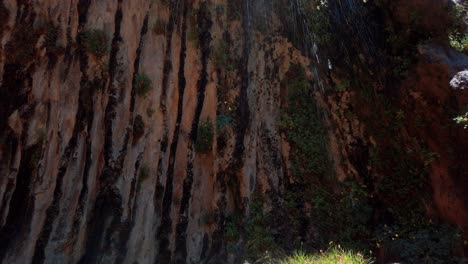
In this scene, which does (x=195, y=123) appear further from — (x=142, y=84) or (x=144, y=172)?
(x=144, y=172)

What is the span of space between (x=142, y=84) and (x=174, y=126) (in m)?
0.73

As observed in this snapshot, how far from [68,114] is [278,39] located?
3502 millimetres

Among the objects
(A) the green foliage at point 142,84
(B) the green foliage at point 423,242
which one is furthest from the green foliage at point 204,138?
(B) the green foliage at point 423,242

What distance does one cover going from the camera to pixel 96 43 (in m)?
6.71

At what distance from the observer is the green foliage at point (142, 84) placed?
7.05m

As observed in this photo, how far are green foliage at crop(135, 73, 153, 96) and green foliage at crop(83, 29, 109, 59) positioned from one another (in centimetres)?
55

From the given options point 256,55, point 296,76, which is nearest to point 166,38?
point 256,55

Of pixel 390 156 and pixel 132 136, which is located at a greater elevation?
pixel 132 136

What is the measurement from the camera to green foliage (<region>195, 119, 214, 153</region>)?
7438 mm

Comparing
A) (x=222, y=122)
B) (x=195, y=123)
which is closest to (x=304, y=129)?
(x=222, y=122)

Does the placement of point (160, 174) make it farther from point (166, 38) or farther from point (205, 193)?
point (166, 38)

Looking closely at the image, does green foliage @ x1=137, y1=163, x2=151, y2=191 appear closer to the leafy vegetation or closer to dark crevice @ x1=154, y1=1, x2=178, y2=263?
dark crevice @ x1=154, y1=1, x2=178, y2=263

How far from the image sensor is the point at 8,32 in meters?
6.12

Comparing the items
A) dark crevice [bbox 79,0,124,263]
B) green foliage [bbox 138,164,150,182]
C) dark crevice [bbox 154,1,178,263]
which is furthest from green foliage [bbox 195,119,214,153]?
dark crevice [bbox 79,0,124,263]
